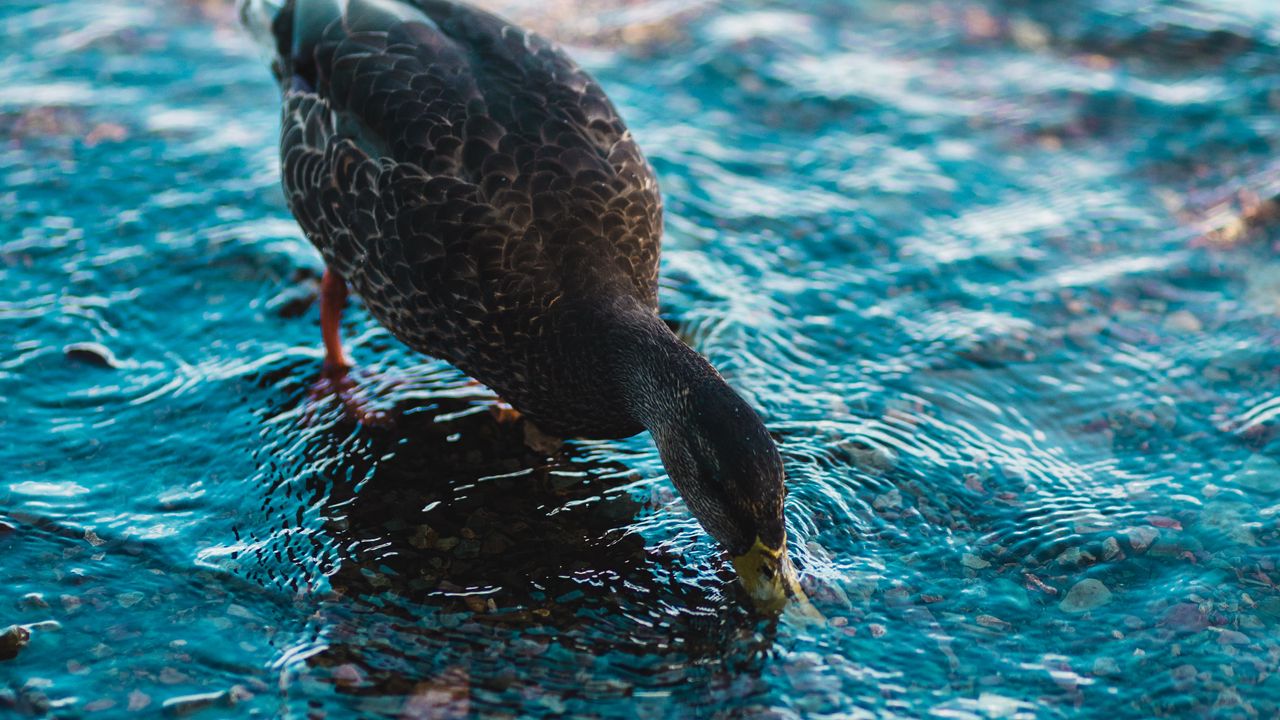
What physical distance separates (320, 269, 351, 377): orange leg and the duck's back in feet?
1.23

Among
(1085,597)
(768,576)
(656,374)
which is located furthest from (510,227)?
(1085,597)

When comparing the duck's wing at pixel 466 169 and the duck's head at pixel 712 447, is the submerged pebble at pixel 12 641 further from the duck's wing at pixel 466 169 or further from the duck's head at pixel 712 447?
the duck's head at pixel 712 447

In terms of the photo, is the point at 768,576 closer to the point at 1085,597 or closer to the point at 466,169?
the point at 1085,597

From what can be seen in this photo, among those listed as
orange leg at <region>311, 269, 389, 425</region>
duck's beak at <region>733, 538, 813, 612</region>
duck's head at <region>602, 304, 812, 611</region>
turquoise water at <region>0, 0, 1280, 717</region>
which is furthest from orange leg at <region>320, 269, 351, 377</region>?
duck's beak at <region>733, 538, 813, 612</region>

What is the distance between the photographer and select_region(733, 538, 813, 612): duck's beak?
4.53 meters

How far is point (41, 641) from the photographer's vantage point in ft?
14.9

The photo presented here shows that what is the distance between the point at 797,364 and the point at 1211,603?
2.29m

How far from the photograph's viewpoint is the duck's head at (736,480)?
4359 millimetres

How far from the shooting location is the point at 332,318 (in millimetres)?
6203

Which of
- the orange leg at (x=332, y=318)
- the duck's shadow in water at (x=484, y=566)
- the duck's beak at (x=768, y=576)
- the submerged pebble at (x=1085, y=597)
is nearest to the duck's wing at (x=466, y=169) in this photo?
the orange leg at (x=332, y=318)

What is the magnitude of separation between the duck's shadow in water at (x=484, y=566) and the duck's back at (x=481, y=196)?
409mm

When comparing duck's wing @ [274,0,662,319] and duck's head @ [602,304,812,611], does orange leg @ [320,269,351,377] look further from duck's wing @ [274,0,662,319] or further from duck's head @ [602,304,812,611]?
duck's head @ [602,304,812,611]

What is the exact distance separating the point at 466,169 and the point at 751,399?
1822 mm

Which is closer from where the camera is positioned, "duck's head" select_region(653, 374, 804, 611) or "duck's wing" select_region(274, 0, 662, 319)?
"duck's head" select_region(653, 374, 804, 611)
